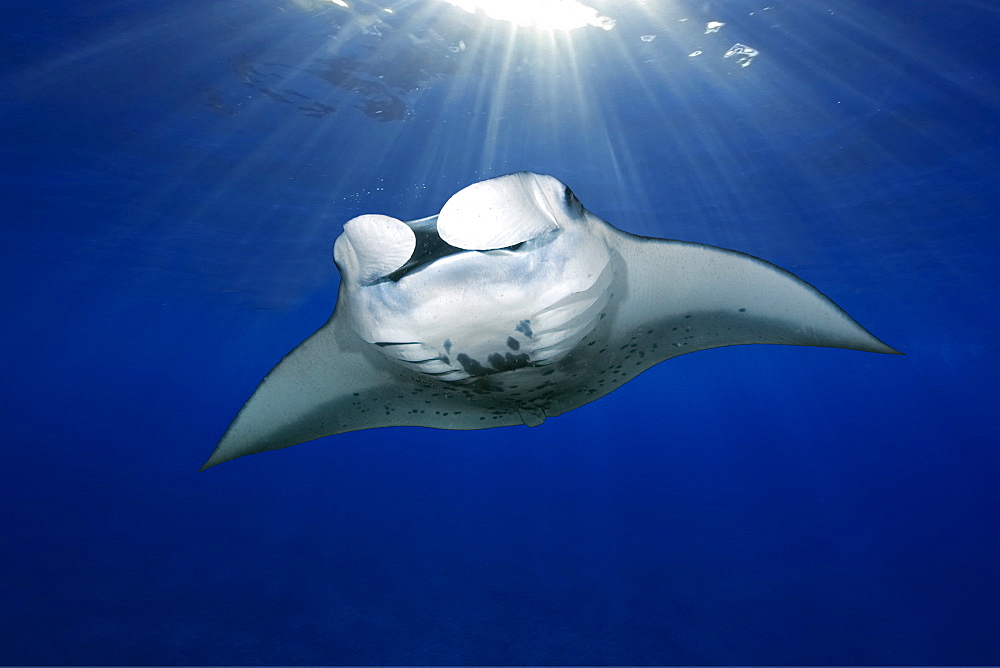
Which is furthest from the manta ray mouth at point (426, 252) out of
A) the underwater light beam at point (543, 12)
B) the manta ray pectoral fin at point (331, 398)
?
the underwater light beam at point (543, 12)

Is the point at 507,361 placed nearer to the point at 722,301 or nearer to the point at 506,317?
the point at 506,317

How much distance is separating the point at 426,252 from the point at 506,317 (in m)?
0.47

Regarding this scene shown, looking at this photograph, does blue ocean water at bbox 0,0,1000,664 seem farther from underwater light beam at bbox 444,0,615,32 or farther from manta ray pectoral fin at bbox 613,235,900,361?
manta ray pectoral fin at bbox 613,235,900,361

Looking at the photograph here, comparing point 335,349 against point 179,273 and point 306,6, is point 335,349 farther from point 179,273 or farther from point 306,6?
point 179,273

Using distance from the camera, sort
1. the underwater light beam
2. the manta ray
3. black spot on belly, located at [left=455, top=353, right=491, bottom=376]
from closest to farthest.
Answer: the manta ray
black spot on belly, located at [left=455, top=353, right=491, bottom=376]
the underwater light beam

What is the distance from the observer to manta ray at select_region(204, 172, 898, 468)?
6.46 ft

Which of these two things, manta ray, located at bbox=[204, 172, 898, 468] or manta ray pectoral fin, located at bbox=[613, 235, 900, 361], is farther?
manta ray pectoral fin, located at bbox=[613, 235, 900, 361]

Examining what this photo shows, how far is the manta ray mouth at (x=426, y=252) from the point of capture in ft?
6.54

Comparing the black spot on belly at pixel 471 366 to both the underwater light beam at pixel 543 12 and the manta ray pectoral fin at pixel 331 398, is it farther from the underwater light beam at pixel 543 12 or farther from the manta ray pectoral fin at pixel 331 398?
the underwater light beam at pixel 543 12

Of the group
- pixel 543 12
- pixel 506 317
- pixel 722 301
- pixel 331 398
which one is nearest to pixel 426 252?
pixel 506 317

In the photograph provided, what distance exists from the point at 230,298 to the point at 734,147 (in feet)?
77.4

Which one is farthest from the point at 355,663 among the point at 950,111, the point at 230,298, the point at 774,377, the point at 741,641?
the point at 774,377

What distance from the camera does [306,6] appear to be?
8.34 metres

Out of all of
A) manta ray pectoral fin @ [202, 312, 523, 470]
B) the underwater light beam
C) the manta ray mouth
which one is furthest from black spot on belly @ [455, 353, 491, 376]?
the underwater light beam
